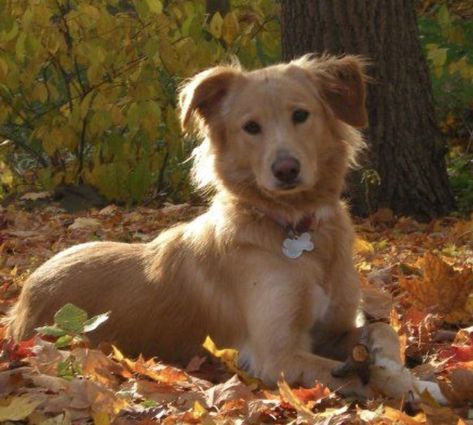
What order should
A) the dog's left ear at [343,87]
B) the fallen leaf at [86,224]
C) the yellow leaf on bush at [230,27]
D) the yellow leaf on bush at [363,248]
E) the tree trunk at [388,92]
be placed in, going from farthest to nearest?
1. the yellow leaf on bush at [230,27]
2. the fallen leaf at [86,224]
3. the tree trunk at [388,92]
4. the yellow leaf on bush at [363,248]
5. the dog's left ear at [343,87]

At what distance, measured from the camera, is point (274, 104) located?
4523mm

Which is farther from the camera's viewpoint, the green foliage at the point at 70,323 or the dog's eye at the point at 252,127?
the dog's eye at the point at 252,127

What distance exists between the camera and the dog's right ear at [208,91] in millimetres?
4711

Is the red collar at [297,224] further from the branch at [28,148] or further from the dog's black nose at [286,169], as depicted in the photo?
the branch at [28,148]

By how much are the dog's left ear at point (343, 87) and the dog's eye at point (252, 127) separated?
40 cm

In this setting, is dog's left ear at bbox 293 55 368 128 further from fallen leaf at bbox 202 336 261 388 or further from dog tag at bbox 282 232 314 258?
fallen leaf at bbox 202 336 261 388

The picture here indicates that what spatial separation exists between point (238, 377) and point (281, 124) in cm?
124

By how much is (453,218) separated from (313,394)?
451 cm

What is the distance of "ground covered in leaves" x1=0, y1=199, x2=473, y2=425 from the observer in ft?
9.93

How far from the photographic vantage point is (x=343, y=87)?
187 inches

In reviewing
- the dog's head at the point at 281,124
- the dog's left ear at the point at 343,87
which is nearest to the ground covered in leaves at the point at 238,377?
the dog's head at the point at 281,124

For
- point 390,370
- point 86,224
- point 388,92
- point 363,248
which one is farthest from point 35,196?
point 390,370

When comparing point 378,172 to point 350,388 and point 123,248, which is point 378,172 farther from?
point 350,388

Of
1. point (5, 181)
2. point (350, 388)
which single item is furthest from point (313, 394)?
point (5, 181)
